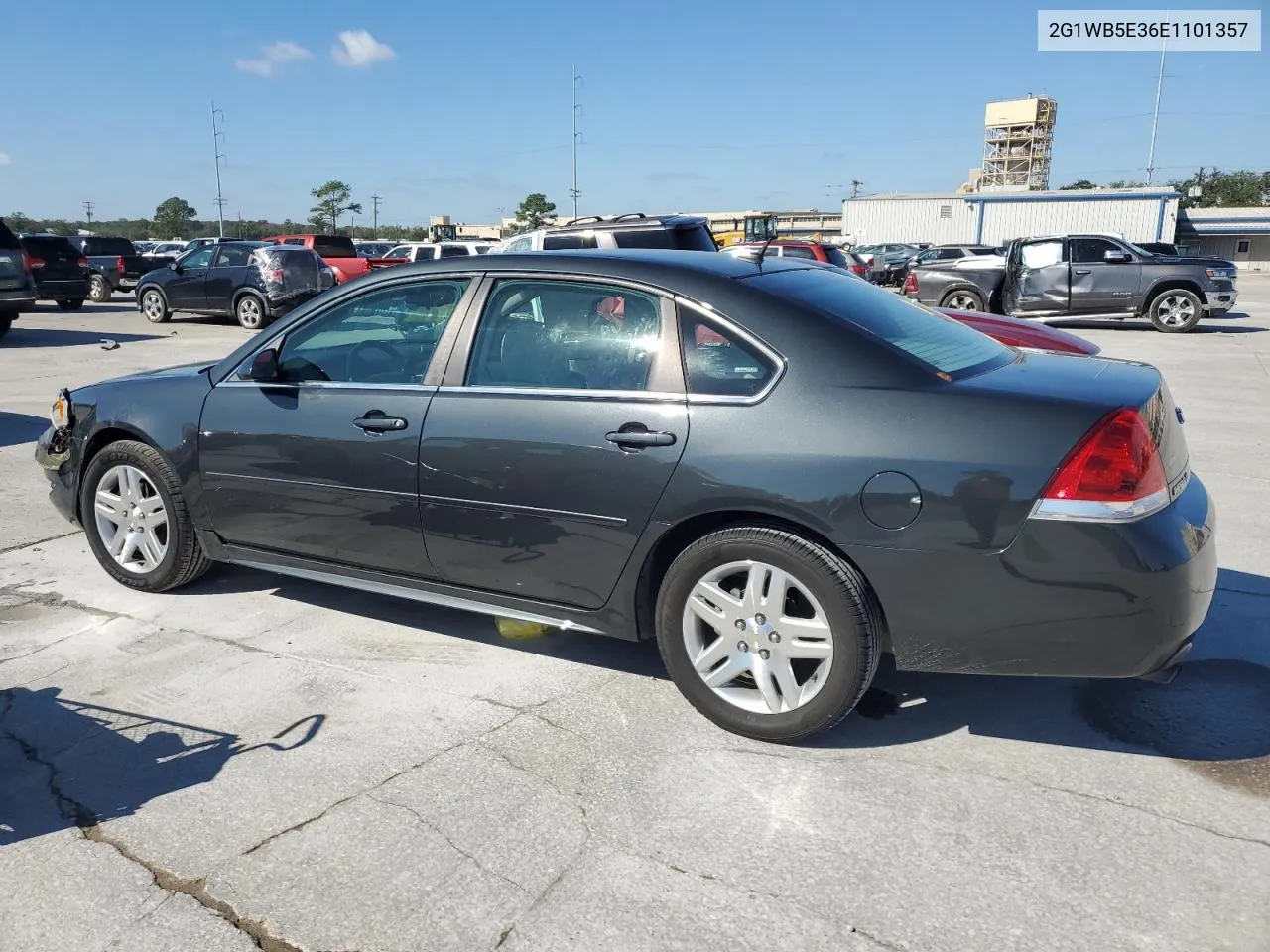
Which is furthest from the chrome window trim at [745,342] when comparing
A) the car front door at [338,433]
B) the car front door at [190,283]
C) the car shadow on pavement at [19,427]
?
the car front door at [190,283]

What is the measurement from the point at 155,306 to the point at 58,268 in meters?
2.80

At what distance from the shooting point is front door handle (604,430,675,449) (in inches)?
127

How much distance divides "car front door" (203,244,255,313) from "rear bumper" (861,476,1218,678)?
17858mm

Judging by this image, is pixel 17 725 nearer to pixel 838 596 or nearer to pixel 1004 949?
pixel 838 596

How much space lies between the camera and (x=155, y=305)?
20031 millimetres

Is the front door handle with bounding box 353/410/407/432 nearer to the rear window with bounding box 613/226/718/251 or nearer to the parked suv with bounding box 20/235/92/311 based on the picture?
the rear window with bounding box 613/226/718/251

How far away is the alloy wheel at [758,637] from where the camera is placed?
10.2 ft

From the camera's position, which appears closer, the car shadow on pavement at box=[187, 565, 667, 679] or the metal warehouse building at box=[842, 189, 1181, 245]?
the car shadow on pavement at box=[187, 565, 667, 679]

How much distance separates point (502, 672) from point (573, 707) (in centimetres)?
42

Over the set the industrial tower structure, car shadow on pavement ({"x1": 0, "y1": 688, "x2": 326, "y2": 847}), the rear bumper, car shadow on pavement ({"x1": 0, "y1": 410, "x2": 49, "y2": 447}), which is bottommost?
car shadow on pavement ({"x1": 0, "y1": 688, "x2": 326, "y2": 847})

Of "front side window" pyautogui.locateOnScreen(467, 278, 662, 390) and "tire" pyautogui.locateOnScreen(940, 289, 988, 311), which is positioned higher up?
"front side window" pyautogui.locateOnScreen(467, 278, 662, 390)

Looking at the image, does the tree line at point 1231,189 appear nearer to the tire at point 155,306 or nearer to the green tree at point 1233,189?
the green tree at point 1233,189

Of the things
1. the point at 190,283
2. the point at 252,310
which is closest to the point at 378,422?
the point at 252,310

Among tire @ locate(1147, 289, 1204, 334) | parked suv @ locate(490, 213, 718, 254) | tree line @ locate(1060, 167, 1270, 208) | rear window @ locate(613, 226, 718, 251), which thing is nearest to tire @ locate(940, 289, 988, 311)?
tire @ locate(1147, 289, 1204, 334)
